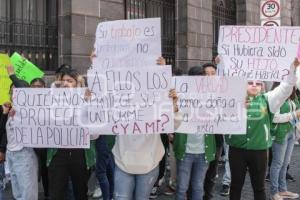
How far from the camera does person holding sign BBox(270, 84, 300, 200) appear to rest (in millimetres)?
6734

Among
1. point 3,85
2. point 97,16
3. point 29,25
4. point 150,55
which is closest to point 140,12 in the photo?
point 97,16

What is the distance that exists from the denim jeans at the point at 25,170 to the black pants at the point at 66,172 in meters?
0.54

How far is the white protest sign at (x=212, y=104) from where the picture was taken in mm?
5004

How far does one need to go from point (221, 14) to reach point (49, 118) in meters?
12.2

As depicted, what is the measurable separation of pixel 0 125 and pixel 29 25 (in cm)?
438

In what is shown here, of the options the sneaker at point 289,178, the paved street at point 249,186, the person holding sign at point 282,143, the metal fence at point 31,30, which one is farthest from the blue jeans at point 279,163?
the metal fence at point 31,30

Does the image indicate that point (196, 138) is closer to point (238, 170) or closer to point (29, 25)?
point (238, 170)

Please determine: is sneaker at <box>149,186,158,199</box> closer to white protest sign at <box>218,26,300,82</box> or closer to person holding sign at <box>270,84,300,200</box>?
person holding sign at <box>270,84,300,200</box>

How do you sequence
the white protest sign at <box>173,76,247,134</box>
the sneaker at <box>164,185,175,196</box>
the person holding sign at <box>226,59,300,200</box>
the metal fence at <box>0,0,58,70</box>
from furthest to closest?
1. the metal fence at <box>0,0,58,70</box>
2. the sneaker at <box>164,185,175,196</box>
3. the person holding sign at <box>226,59,300,200</box>
4. the white protest sign at <box>173,76,247,134</box>

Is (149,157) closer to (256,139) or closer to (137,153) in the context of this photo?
(137,153)

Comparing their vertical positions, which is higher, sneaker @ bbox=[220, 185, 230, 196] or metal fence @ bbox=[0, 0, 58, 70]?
metal fence @ bbox=[0, 0, 58, 70]

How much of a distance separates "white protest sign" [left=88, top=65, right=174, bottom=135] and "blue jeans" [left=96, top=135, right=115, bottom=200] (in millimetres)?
1716

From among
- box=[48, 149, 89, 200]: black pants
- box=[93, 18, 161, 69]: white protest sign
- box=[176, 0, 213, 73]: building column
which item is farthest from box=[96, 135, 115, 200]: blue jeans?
box=[176, 0, 213, 73]: building column

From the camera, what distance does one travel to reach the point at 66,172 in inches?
189
